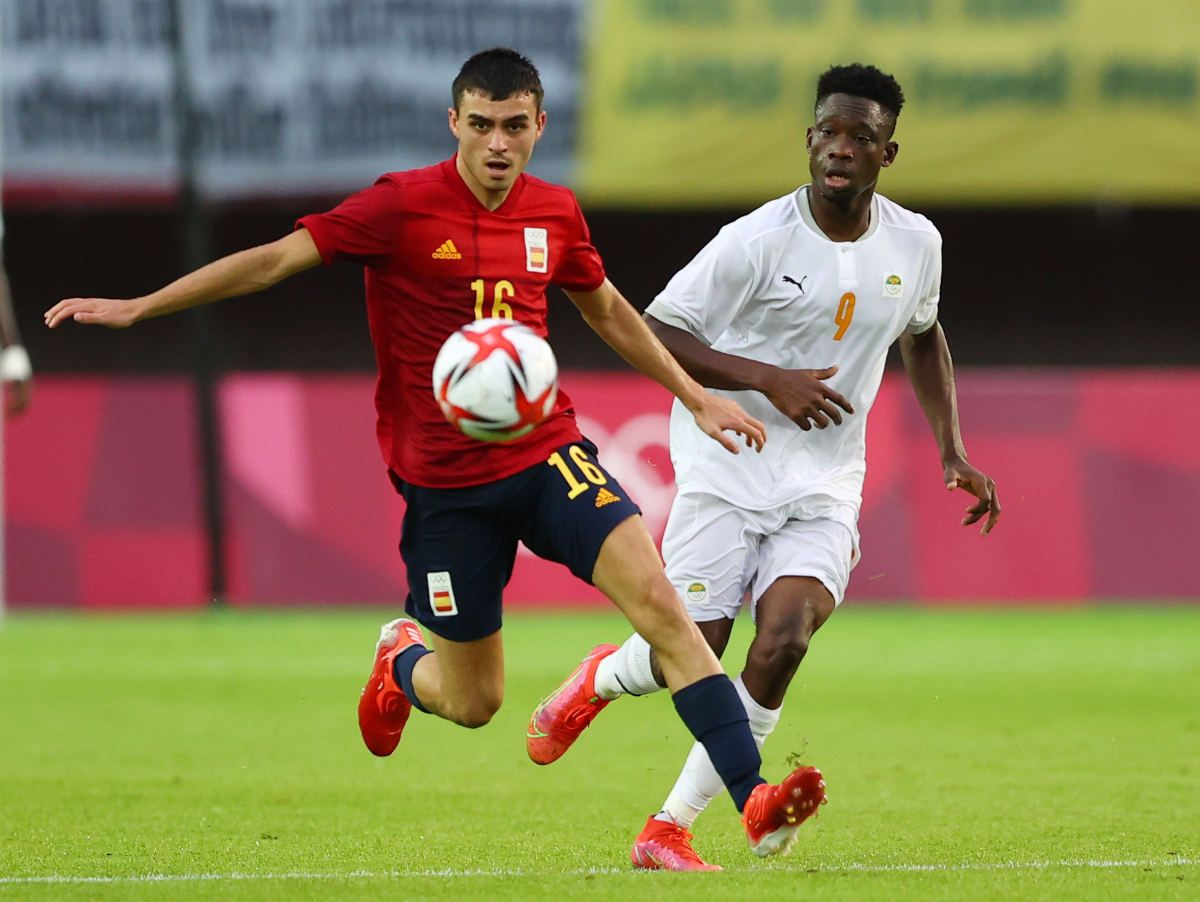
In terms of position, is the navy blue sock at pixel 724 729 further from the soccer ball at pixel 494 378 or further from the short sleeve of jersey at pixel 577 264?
the short sleeve of jersey at pixel 577 264

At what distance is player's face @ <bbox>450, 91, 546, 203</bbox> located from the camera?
6484 mm

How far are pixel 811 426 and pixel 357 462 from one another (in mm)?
10862

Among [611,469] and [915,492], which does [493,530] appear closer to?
[611,469]

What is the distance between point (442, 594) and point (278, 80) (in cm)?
1306

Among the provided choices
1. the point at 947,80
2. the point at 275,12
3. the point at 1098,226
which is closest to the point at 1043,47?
the point at 947,80

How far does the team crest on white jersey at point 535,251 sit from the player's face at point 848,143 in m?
1.11

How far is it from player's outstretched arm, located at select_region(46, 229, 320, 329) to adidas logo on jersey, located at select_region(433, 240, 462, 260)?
0.41 m

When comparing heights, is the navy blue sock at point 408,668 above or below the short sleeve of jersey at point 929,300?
below

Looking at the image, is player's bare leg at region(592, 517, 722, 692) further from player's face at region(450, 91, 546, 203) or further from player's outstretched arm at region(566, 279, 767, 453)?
player's face at region(450, 91, 546, 203)

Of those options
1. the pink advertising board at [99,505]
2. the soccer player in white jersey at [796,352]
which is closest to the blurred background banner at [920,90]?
the pink advertising board at [99,505]

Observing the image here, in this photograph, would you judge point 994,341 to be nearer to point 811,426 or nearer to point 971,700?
point 971,700

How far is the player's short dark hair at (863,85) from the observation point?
→ 282 inches

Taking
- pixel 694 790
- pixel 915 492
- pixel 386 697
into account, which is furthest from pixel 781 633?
pixel 915 492

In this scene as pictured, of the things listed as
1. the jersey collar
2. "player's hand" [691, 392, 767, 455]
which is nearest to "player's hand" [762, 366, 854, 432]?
"player's hand" [691, 392, 767, 455]
